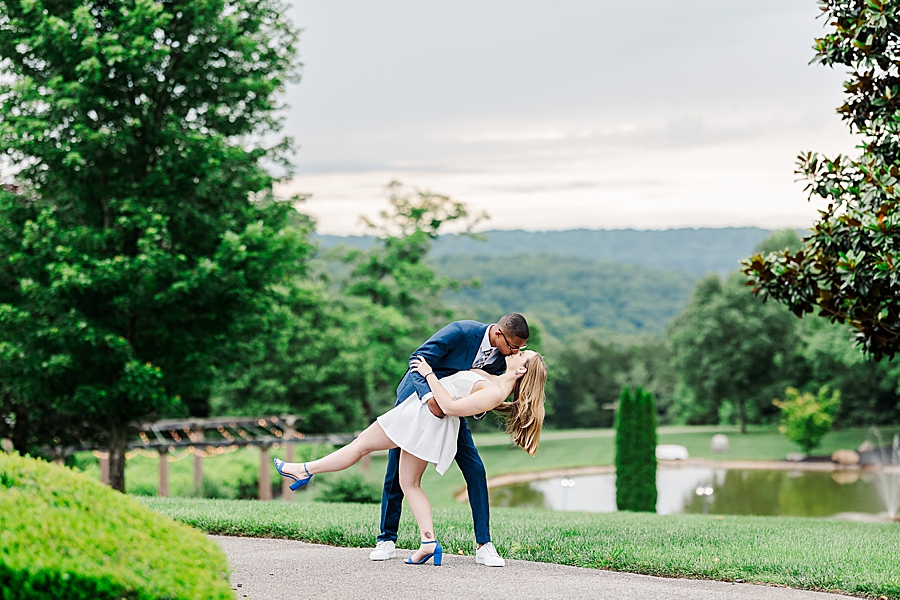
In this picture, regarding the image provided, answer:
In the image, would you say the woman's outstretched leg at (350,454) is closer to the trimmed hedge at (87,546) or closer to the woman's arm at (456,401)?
the woman's arm at (456,401)

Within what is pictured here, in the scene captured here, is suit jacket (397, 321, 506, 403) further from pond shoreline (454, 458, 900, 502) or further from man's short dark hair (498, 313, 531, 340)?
pond shoreline (454, 458, 900, 502)

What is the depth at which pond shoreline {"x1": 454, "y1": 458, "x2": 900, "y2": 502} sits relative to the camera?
41.6m

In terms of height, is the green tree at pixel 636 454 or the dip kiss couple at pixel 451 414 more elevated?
the dip kiss couple at pixel 451 414

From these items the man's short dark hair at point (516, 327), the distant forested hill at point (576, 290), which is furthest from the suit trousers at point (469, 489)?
the distant forested hill at point (576, 290)

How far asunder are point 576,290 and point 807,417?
8230 cm

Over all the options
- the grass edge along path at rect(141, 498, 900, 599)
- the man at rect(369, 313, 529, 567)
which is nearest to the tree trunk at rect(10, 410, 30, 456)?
the grass edge along path at rect(141, 498, 900, 599)

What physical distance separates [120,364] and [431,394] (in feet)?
31.6

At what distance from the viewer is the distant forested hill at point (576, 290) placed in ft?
376

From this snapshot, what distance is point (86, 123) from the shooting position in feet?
45.1

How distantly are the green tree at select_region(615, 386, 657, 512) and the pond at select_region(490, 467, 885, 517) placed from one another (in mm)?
4004

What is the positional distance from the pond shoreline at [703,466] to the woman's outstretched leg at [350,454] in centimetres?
3461

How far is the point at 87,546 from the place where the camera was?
11.4ft

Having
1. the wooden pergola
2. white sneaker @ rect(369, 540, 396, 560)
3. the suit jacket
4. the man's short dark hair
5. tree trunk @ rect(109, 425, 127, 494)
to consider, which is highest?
the man's short dark hair

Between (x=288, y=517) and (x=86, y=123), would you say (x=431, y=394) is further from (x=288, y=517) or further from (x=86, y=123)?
(x=86, y=123)
